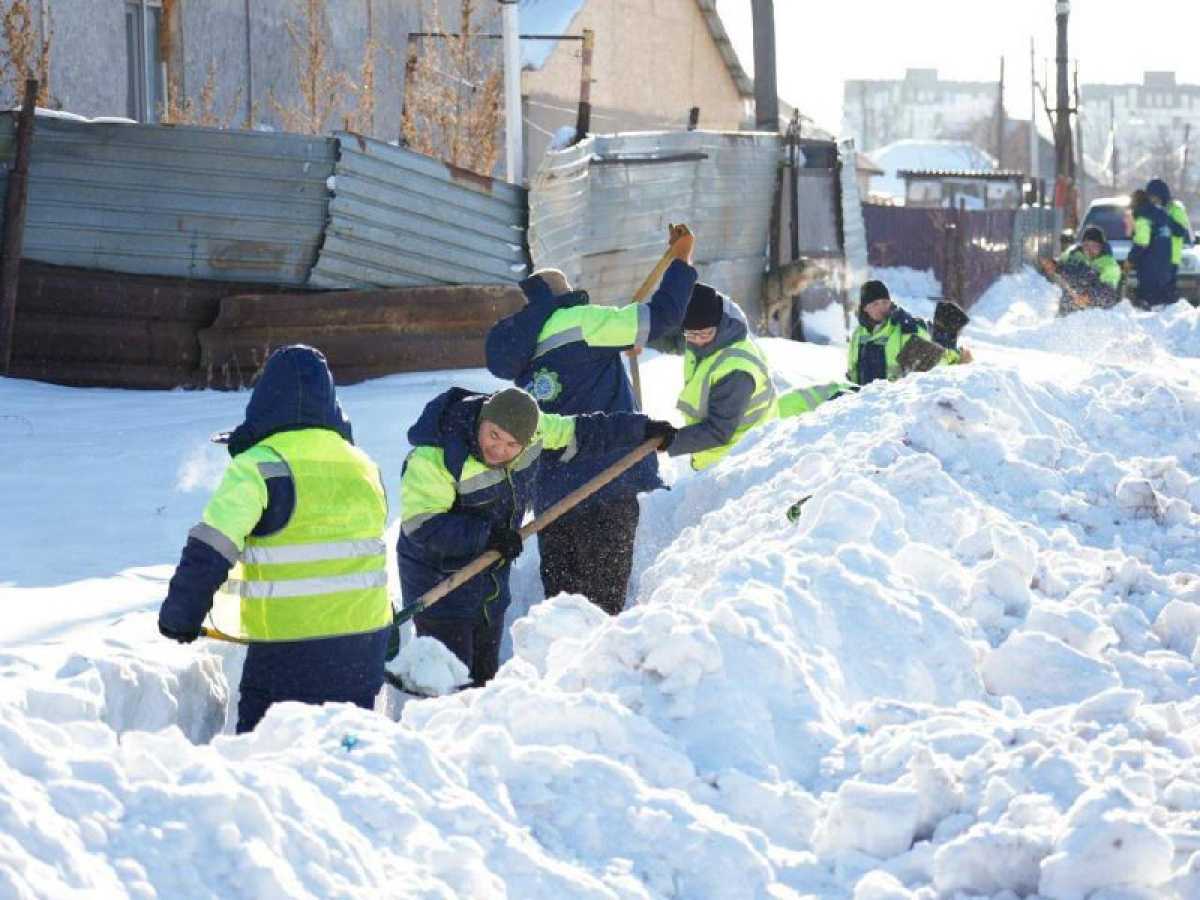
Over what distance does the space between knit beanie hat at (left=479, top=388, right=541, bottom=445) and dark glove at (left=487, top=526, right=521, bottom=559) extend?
0.37 metres

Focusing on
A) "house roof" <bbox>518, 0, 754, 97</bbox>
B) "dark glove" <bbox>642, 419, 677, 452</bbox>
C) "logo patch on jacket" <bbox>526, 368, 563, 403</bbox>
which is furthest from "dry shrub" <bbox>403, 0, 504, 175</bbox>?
"dark glove" <bbox>642, 419, 677, 452</bbox>

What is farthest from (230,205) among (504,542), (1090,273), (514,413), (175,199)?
(1090,273)

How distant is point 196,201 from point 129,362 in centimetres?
109

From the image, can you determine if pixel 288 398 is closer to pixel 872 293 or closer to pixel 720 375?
pixel 720 375

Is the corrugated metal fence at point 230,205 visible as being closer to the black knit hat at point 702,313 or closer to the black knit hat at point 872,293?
the black knit hat at point 872,293

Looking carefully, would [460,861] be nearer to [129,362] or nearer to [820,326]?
[129,362]

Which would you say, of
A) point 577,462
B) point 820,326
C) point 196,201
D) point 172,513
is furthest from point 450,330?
point 820,326

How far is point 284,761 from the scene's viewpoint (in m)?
3.78

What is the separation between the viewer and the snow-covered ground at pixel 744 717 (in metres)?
3.45

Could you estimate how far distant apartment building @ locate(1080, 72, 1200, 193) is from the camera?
3816 inches

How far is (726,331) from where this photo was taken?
761 centimetres

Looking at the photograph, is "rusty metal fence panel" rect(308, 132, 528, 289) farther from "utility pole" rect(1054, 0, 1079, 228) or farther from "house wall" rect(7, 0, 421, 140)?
"utility pole" rect(1054, 0, 1079, 228)

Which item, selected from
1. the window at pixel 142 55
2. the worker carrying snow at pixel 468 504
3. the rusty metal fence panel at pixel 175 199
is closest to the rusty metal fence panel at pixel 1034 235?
the window at pixel 142 55

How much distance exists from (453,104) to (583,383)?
11.8m
